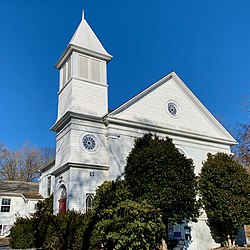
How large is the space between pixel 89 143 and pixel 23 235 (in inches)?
223

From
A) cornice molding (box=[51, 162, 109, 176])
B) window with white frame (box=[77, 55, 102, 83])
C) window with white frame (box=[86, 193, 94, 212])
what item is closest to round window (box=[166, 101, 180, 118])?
window with white frame (box=[77, 55, 102, 83])

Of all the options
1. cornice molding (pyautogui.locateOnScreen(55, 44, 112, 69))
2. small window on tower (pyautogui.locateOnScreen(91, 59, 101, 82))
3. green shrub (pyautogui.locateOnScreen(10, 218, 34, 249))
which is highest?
cornice molding (pyautogui.locateOnScreen(55, 44, 112, 69))

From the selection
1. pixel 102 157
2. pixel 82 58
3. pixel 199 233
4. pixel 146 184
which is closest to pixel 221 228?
pixel 199 233

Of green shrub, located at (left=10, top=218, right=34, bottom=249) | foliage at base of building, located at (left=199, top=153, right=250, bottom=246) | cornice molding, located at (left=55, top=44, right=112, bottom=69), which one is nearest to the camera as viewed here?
green shrub, located at (left=10, top=218, right=34, bottom=249)

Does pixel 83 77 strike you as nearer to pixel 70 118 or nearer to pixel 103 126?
pixel 70 118

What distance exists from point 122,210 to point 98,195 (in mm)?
2526

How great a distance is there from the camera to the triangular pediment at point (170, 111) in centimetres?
1788

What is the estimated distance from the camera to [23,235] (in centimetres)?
1462

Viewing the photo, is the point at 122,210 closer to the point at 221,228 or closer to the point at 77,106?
the point at 77,106

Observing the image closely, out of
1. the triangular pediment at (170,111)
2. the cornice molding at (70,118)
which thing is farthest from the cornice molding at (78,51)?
the cornice molding at (70,118)

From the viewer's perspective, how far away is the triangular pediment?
58.6ft

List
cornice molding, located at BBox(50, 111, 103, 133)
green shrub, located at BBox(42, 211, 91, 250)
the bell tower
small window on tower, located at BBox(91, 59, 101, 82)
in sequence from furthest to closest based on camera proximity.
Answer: small window on tower, located at BBox(91, 59, 101, 82), cornice molding, located at BBox(50, 111, 103, 133), the bell tower, green shrub, located at BBox(42, 211, 91, 250)

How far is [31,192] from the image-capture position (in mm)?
28219

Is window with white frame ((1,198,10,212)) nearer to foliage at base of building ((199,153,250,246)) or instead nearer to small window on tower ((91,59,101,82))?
small window on tower ((91,59,101,82))
